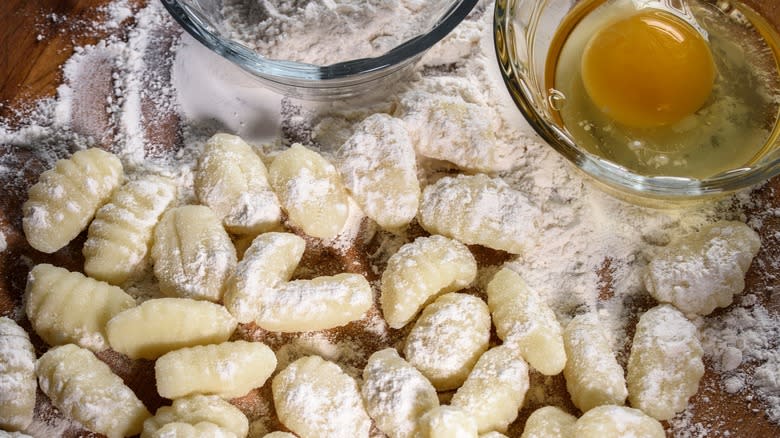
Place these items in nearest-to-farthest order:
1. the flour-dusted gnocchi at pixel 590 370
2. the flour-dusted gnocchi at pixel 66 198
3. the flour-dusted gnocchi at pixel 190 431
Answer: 1. the flour-dusted gnocchi at pixel 190 431
2. the flour-dusted gnocchi at pixel 590 370
3. the flour-dusted gnocchi at pixel 66 198

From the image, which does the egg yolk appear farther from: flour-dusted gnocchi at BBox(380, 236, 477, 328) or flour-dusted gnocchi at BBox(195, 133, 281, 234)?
flour-dusted gnocchi at BBox(195, 133, 281, 234)

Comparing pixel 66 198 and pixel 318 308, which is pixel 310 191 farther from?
pixel 66 198

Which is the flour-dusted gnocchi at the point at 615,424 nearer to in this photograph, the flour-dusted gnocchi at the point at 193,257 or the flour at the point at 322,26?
the flour-dusted gnocchi at the point at 193,257

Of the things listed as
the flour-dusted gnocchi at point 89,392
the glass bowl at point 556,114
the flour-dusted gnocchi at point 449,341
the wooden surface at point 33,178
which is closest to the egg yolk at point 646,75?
the glass bowl at point 556,114

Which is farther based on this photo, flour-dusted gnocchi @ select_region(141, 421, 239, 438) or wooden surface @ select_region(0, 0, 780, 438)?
wooden surface @ select_region(0, 0, 780, 438)

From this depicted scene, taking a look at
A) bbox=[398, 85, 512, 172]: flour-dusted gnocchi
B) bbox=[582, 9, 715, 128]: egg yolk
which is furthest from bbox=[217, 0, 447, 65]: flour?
bbox=[582, 9, 715, 128]: egg yolk

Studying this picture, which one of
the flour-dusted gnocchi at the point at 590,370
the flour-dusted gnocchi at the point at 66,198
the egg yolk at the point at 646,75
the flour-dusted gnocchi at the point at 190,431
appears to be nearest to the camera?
the flour-dusted gnocchi at the point at 190,431

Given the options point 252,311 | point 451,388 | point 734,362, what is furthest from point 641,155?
point 252,311

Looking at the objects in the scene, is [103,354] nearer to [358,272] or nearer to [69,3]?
[358,272]
